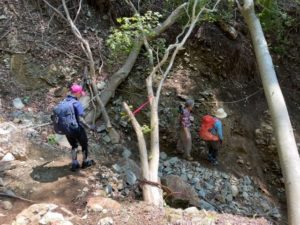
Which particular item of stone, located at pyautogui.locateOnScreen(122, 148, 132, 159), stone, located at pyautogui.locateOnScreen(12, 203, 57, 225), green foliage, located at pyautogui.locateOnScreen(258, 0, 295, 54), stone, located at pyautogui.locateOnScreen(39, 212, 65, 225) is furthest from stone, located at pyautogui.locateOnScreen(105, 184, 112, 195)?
green foliage, located at pyautogui.locateOnScreen(258, 0, 295, 54)

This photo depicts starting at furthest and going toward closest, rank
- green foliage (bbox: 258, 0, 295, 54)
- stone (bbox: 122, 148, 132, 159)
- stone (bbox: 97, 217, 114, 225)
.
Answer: green foliage (bbox: 258, 0, 295, 54)
stone (bbox: 122, 148, 132, 159)
stone (bbox: 97, 217, 114, 225)

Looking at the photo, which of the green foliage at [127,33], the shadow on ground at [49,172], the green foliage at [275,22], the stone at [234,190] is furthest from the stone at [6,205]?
the green foliage at [275,22]

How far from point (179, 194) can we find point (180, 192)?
5cm

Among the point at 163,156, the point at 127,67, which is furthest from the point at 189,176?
the point at 127,67

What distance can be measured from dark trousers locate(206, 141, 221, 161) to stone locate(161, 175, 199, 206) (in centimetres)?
185

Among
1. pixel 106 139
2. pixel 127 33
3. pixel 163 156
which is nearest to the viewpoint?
pixel 127 33

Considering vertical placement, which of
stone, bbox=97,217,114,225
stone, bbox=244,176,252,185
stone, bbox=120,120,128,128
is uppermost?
stone, bbox=120,120,128,128

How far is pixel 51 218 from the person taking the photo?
4.70m

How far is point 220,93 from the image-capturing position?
34.9 ft

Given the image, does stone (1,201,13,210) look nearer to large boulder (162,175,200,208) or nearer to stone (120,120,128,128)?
large boulder (162,175,200,208)

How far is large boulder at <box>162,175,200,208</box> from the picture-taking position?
683cm

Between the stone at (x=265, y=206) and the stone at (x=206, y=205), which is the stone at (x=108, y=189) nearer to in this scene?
the stone at (x=206, y=205)

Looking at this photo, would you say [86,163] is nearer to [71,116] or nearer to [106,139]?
[71,116]

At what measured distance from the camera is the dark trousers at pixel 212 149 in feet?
29.6
